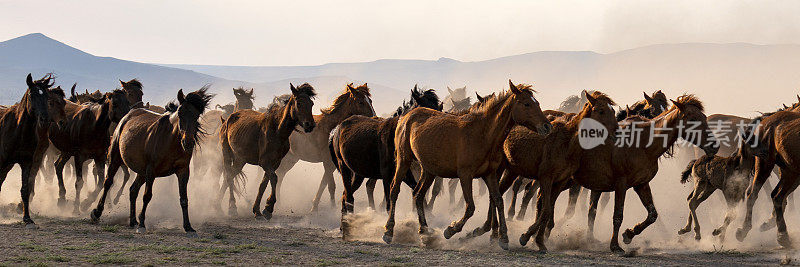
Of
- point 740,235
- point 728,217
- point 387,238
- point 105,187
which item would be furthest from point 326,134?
point 740,235

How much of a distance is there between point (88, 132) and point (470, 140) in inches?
323

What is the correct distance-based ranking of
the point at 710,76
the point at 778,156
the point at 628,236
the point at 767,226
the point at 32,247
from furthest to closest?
the point at 710,76
the point at 767,226
the point at 778,156
the point at 628,236
the point at 32,247

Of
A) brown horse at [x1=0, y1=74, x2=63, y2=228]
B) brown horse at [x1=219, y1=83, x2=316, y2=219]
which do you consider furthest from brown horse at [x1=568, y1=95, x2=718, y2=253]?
brown horse at [x1=0, y1=74, x2=63, y2=228]

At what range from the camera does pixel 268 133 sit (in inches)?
583

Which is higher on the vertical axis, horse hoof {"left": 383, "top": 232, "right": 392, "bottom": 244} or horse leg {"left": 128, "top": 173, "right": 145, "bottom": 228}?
horse leg {"left": 128, "top": 173, "right": 145, "bottom": 228}

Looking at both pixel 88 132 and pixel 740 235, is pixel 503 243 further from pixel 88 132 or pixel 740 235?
pixel 88 132

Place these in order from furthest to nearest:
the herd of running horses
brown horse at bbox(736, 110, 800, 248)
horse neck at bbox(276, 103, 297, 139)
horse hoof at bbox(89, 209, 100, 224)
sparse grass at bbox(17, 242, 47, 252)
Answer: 1. horse neck at bbox(276, 103, 297, 139)
2. horse hoof at bbox(89, 209, 100, 224)
3. brown horse at bbox(736, 110, 800, 248)
4. the herd of running horses
5. sparse grass at bbox(17, 242, 47, 252)

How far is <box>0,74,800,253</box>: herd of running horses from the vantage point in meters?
10.4

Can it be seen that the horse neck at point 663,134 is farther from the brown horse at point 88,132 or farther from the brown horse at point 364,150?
the brown horse at point 88,132

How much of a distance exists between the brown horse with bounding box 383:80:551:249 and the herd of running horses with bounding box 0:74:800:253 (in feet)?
0.05

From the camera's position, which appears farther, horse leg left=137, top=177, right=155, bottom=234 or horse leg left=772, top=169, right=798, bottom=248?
horse leg left=137, top=177, right=155, bottom=234

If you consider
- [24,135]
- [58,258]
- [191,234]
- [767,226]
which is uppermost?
[24,135]

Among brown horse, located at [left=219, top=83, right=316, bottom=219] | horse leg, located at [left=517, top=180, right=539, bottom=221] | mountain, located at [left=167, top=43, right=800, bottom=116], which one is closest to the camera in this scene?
horse leg, located at [left=517, top=180, right=539, bottom=221]

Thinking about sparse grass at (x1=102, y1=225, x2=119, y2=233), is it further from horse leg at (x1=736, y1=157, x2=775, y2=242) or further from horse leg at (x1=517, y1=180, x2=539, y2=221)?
horse leg at (x1=736, y1=157, x2=775, y2=242)
